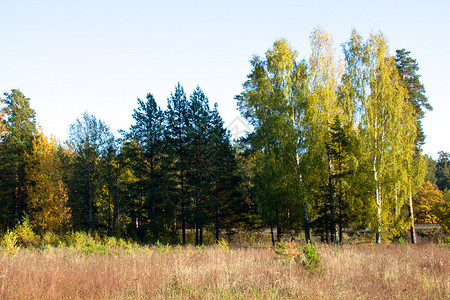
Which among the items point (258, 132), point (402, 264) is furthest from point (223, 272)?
point (258, 132)

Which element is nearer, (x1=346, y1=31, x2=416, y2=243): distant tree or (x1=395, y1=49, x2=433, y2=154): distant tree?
(x1=346, y1=31, x2=416, y2=243): distant tree

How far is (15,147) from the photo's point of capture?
2708 cm

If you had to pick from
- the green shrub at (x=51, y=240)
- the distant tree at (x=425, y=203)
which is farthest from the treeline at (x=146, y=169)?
the distant tree at (x=425, y=203)

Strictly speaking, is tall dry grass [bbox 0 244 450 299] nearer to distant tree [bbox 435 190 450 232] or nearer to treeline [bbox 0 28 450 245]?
treeline [bbox 0 28 450 245]

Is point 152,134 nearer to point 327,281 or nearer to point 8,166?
point 8,166

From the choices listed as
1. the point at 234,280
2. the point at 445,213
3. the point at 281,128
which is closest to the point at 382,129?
the point at 281,128

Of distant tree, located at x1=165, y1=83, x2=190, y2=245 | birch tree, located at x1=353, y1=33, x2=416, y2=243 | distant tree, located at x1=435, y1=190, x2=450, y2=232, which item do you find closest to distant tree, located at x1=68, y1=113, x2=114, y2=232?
distant tree, located at x1=165, y1=83, x2=190, y2=245

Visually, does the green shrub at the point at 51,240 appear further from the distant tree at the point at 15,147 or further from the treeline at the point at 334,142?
the treeline at the point at 334,142

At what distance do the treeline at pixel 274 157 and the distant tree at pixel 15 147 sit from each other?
0.41ft

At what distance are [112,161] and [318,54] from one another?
21978mm

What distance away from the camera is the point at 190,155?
23.5m

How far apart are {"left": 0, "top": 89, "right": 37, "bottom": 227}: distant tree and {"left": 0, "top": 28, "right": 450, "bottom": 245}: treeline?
12 centimetres

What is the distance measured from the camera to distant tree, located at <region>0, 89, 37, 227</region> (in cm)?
2688

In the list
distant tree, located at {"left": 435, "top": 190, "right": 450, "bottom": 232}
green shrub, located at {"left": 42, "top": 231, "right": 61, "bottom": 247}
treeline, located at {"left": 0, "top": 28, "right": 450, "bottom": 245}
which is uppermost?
treeline, located at {"left": 0, "top": 28, "right": 450, "bottom": 245}
